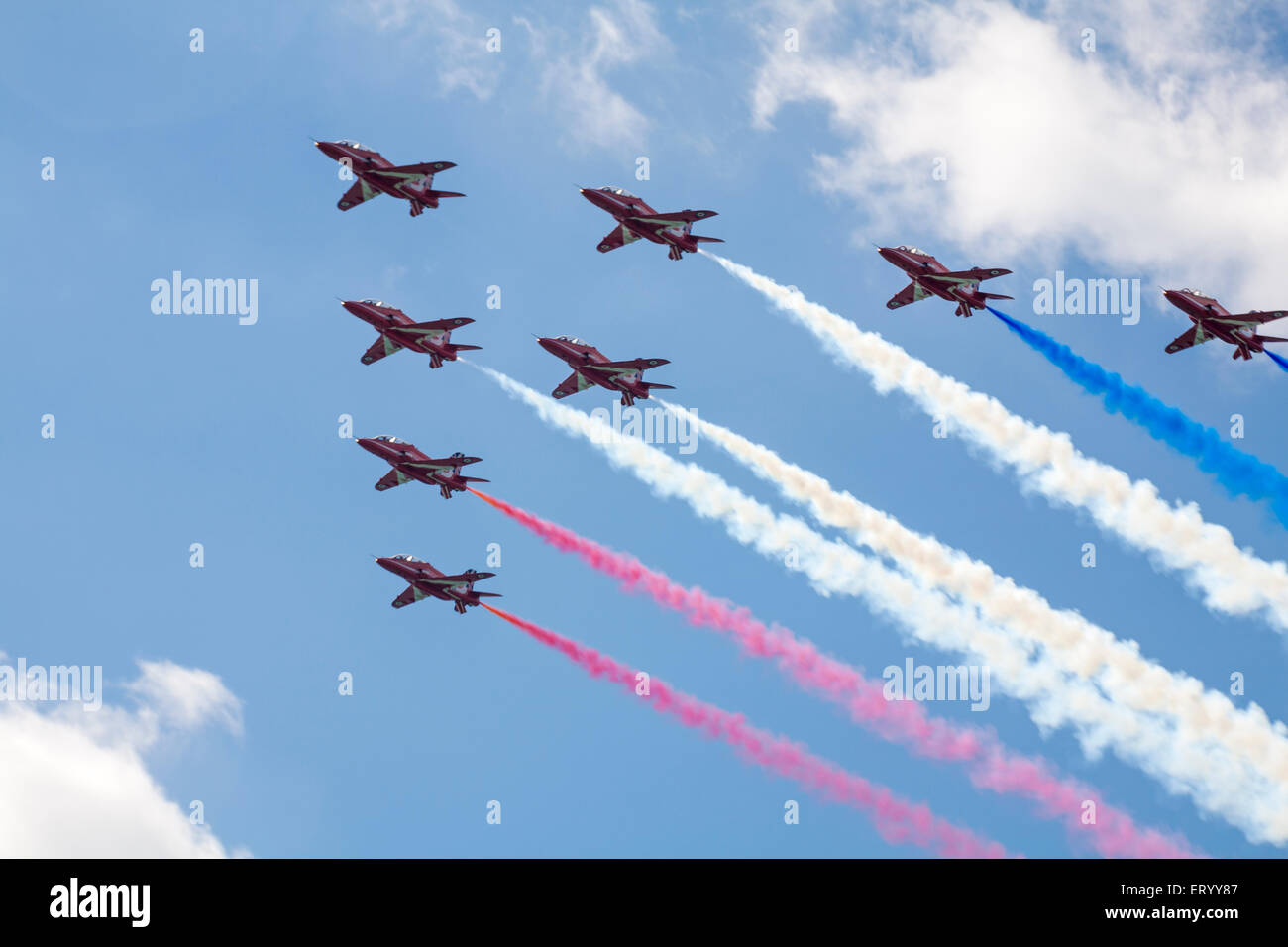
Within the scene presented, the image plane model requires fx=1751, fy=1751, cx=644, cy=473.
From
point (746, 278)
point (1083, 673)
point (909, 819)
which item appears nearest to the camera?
point (909, 819)

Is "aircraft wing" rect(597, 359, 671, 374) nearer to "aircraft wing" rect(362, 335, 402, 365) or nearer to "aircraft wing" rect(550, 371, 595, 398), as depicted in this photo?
"aircraft wing" rect(550, 371, 595, 398)

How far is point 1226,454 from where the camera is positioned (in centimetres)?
12206

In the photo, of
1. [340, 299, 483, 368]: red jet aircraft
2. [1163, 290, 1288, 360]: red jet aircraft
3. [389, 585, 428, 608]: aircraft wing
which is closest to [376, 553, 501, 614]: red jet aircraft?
[389, 585, 428, 608]: aircraft wing

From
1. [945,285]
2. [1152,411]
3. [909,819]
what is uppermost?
[945,285]

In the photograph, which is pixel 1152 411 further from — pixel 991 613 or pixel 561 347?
pixel 561 347

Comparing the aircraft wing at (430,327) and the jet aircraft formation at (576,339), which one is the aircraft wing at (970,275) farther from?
the aircraft wing at (430,327)

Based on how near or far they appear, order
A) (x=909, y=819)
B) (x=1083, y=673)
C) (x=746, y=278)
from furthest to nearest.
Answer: (x=746, y=278) < (x=1083, y=673) < (x=909, y=819)

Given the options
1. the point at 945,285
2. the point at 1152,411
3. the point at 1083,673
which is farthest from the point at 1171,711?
the point at 945,285

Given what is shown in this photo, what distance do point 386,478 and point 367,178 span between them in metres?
22.3

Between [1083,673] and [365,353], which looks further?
[365,353]

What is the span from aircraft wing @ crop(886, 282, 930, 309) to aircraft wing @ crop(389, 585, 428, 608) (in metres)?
40.8

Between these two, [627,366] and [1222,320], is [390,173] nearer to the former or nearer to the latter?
[627,366]

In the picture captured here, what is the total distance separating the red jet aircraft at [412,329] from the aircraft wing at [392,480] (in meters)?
8.49

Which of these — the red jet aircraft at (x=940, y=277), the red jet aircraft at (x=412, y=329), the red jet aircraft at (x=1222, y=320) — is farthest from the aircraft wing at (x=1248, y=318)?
the red jet aircraft at (x=412, y=329)
